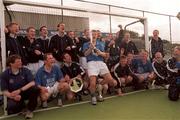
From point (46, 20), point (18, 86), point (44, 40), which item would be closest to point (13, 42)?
point (44, 40)

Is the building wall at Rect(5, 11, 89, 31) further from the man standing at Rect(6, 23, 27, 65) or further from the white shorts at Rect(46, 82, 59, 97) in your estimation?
the white shorts at Rect(46, 82, 59, 97)

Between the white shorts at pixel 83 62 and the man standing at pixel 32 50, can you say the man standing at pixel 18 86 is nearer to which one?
the man standing at pixel 32 50

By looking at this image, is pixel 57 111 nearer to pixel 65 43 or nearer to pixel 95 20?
pixel 65 43

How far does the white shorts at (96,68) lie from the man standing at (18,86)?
67.8 inches

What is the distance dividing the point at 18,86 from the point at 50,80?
91 cm

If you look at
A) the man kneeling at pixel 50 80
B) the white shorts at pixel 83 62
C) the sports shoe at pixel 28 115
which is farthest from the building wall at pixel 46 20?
the sports shoe at pixel 28 115

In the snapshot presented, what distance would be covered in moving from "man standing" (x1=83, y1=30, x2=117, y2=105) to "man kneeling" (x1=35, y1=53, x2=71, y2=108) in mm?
670

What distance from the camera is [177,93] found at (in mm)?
8227

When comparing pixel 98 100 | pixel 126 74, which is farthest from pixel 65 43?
pixel 126 74

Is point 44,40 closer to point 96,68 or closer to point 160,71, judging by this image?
point 96,68

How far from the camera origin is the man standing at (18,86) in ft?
22.1

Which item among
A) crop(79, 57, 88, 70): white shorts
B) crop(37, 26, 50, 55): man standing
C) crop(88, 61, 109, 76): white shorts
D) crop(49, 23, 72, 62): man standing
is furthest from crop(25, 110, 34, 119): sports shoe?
crop(79, 57, 88, 70): white shorts

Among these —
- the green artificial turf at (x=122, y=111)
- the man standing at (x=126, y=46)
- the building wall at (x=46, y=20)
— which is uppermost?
the building wall at (x=46, y=20)

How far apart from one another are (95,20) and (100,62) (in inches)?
63.1
